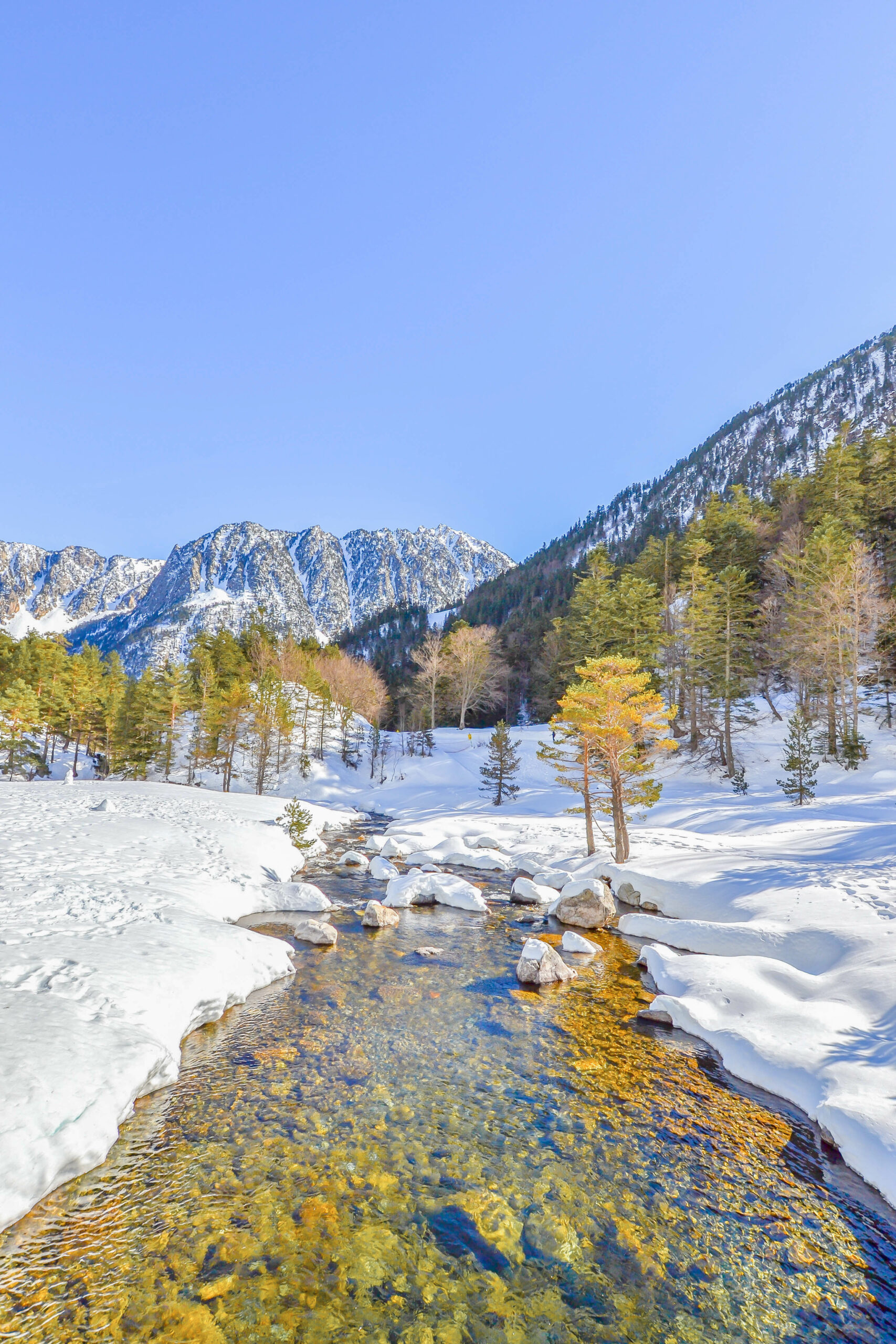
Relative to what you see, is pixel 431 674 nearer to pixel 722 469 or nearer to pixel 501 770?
pixel 501 770

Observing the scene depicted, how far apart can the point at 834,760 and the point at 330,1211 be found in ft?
115

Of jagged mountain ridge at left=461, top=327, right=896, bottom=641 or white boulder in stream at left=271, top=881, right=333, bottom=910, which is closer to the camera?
white boulder in stream at left=271, top=881, right=333, bottom=910

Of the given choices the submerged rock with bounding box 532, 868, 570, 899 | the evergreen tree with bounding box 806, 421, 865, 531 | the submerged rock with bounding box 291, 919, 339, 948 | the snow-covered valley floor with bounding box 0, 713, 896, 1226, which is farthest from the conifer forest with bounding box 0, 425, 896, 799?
the submerged rock with bounding box 291, 919, 339, 948

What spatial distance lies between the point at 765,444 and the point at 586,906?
145m

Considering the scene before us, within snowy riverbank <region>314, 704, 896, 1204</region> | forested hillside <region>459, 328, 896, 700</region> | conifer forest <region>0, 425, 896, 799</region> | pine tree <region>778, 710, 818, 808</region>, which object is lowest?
snowy riverbank <region>314, 704, 896, 1204</region>

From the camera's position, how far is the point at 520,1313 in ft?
13.8

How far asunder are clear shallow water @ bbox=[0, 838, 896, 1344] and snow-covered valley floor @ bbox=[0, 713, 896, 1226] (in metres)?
0.57

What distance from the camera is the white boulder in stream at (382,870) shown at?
19.3 meters

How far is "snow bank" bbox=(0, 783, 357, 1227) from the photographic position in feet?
16.8

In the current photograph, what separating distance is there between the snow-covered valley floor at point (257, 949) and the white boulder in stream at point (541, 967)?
201cm

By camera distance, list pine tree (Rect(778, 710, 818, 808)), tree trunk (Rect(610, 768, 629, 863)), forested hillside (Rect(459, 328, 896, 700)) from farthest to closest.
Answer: forested hillside (Rect(459, 328, 896, 700)) < pine tree (Rect(778, 710, 818, 808)) < tree trunk (Rect(610, 768, 629, 863))

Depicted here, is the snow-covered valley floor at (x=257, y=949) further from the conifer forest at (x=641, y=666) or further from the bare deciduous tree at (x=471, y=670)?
the bare deciduous tree at (x=471, y=670)

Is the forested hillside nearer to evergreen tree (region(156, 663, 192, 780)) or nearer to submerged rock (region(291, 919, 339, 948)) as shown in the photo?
evergreen tree (region(156, 663, 192, 780))

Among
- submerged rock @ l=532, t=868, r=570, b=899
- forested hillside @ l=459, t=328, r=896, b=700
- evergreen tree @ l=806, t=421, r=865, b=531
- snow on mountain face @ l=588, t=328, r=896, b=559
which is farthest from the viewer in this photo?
snow on mountain face @ l=588, t=328, r=896, b=559
